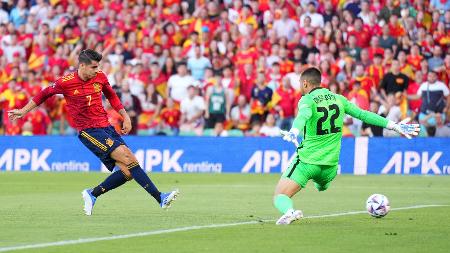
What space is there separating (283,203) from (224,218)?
1297mm

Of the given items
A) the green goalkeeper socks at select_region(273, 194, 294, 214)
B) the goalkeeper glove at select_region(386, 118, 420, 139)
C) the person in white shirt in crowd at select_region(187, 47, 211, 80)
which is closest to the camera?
the green goalkeeper socks at select_region(273, 194, 294, 214)

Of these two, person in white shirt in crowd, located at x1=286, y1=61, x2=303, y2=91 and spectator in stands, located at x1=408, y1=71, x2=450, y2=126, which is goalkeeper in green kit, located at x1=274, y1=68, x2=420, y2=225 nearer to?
spectator in stands, located at x1=408, y1=71, x2=450, y2=126

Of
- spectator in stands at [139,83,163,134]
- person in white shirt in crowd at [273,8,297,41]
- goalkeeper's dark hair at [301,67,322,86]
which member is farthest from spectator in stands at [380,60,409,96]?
goalkeeper's dark hair at [301,67,322,86]

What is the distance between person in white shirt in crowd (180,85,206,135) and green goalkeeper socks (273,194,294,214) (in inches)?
589

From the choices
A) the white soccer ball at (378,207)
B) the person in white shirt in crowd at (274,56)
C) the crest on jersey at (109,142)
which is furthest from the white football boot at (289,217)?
the person in white shirt in crowd at (274,56)

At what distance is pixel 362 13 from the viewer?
28406 mm

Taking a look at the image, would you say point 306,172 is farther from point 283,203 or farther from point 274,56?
point 274,56

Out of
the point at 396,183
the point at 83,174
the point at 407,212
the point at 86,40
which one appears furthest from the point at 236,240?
the point at 86,40

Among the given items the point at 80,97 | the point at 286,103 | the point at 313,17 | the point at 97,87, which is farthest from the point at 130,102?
the point at 80,97

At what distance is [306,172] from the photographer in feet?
42.8

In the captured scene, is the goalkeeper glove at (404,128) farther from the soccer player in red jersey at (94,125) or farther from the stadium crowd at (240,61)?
the stadium crowd at (240,61)

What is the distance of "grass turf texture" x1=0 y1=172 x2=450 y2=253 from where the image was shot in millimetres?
10656

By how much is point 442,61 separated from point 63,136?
9.26 m

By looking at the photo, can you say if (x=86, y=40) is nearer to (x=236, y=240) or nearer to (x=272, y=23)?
(x=272, y=23)
